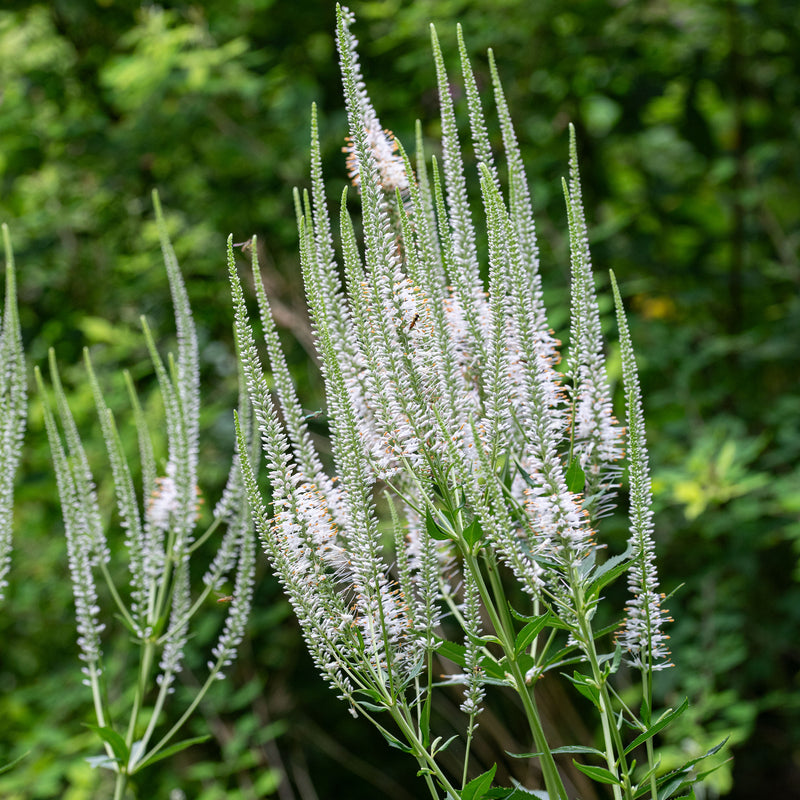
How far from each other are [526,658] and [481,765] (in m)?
2.32

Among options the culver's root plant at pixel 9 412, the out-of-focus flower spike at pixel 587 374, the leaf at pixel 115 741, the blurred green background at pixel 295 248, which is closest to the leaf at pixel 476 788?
the out-of-focus flower spike at pixel 587 374

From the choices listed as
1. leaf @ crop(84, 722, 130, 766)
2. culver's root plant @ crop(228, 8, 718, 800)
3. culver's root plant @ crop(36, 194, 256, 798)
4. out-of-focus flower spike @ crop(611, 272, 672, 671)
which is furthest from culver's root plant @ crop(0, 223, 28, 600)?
out-of-focus flower spike @ crop(611, 272, 672, 671)

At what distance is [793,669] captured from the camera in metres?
4.70

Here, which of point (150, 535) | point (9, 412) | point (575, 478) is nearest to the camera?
point (575, 478)

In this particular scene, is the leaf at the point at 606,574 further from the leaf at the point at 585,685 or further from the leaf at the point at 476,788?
the leaf at the point at 476,788

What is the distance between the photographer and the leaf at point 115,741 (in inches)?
53.0

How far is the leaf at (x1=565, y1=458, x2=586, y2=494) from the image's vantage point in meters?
1.11

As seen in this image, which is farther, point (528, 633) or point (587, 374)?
point (587, 374)

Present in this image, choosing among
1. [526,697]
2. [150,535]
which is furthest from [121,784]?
[526,697]

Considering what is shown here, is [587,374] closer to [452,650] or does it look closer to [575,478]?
[575,478]

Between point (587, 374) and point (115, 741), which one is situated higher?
point (587, 374)

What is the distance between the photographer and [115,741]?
1.36 m

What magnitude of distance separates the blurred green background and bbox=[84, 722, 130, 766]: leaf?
2.18 metres

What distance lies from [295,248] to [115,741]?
2.75 metres
